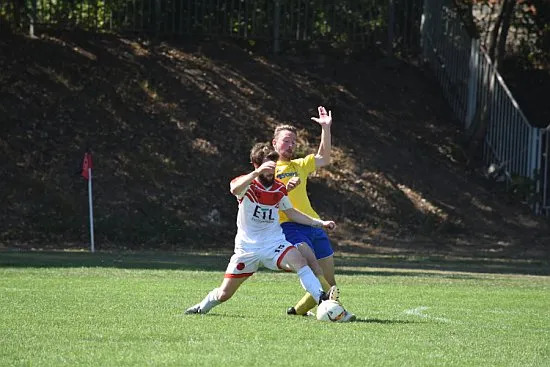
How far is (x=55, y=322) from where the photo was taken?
424 inches

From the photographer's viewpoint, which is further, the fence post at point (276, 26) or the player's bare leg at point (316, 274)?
the fence post at point (276, 26)

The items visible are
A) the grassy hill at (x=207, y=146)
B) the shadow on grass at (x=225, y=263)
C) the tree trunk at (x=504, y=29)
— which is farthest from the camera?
the tree trunk at (x=504, y=29)

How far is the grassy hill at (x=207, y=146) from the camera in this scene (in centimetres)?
2631

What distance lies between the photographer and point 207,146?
95.1 ft

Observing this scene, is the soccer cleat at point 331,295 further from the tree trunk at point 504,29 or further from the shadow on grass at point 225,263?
the tree trunk at point 504,29

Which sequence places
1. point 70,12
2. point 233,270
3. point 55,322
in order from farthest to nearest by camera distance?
point 70,12
point 233,270
point 55,322

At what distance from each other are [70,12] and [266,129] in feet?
20.9

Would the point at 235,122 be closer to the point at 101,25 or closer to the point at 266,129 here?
the point at 266,129

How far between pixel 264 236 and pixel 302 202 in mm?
1131

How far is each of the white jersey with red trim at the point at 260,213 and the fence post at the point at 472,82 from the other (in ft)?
68.9

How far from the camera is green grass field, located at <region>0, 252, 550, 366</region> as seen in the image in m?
8.86

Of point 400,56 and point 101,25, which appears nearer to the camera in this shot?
point 101,25

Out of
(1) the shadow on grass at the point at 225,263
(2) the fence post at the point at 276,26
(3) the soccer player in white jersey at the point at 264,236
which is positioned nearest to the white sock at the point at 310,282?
(3) the soccer player in white jersey at the point at 264,236

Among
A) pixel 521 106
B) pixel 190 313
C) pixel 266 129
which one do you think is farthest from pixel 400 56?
pixel 190 313
